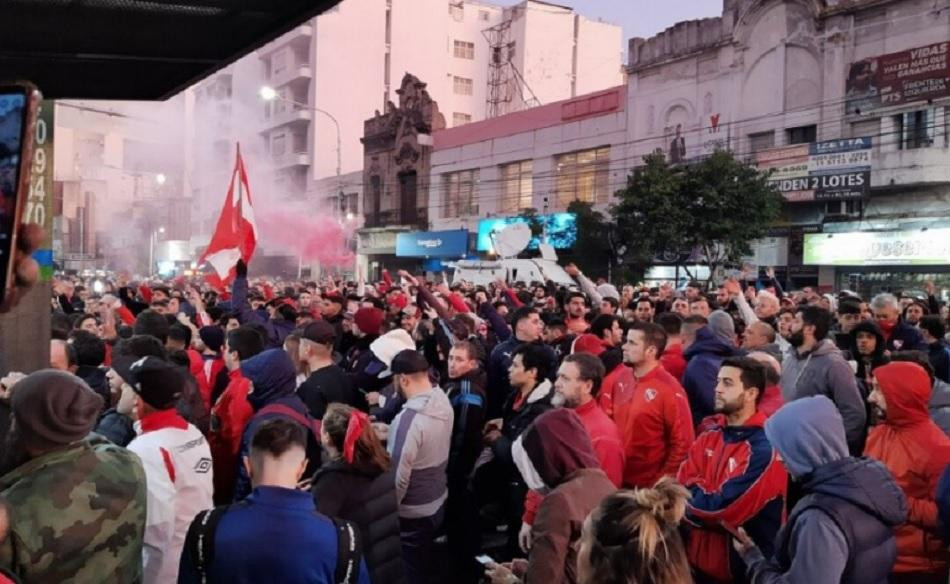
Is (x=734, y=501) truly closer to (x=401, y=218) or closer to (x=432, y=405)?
(x=432, y=405)

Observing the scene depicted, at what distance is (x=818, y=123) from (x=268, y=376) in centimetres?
2466

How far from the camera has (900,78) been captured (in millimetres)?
23141

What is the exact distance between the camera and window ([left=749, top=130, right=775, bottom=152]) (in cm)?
2714

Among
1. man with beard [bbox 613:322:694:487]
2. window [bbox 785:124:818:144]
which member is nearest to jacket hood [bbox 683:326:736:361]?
man with beard [bbox 613:322:694:487]

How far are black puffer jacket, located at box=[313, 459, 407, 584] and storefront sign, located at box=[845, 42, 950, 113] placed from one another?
76.1 feet

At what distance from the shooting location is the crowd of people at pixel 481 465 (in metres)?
2.63

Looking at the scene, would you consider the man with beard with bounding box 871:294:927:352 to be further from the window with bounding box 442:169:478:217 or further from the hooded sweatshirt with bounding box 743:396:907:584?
the window with bounding box 442:169:478:217

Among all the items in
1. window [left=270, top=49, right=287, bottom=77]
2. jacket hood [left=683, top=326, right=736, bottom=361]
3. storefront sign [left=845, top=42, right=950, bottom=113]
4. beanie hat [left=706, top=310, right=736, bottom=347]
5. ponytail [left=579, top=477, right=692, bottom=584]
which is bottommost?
ponytail [left=579, top=477, right=692, bottom=584]

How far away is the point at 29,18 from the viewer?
266 centimetres

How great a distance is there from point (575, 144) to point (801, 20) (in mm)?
10669

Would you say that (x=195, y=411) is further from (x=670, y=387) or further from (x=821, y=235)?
(x=821, y=235)

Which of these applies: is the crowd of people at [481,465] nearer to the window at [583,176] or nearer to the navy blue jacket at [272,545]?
the navy blue jacket at [272,545]

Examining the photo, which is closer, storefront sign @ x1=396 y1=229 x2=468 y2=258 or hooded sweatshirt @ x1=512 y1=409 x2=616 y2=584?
hooded sweatshirt @ x1=512 y1=409 x2=616 y2=584

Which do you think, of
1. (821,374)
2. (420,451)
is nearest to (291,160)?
(821,374)
